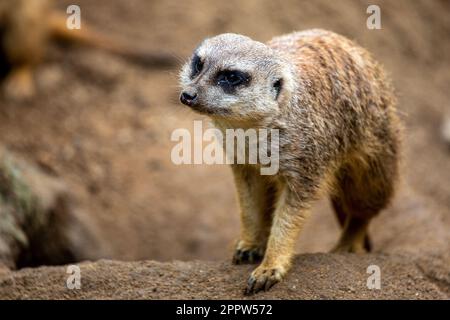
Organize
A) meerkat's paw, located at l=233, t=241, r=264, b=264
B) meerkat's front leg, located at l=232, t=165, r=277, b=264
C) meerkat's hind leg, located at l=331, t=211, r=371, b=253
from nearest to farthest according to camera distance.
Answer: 1. meerkat's front leg, located at l=232, t=165, r=277, b=264
2. meerkat's paw, located at l=233, t=241, r=264, b=264
3. meerkat's hind leg, located at l=331, t=211, r=371, b=253

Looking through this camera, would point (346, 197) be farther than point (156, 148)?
No

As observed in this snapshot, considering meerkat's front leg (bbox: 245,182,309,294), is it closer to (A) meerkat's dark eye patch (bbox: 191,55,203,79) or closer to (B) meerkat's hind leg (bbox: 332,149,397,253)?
(B) meerkat's hind leg (bbox: 332,149,397,253)

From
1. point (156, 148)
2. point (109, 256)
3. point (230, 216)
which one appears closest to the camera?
point (109, 256)

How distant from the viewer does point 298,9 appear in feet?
29.6

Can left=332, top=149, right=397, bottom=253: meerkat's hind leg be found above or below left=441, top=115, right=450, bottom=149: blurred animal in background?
below

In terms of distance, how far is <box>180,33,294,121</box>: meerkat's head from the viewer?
3.88 m

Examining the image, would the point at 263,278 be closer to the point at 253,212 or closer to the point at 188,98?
the point at 253,212

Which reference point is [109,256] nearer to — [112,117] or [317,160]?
[112,117]

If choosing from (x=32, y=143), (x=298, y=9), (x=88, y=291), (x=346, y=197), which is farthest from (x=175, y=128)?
(x=88, y=291)

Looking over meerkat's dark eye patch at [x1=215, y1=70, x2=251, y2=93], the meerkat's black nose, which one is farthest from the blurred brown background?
the meerkat's black nose

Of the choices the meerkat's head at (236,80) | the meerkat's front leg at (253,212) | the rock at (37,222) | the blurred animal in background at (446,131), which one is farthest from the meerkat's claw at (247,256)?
the blurred animal in background at (446,131)

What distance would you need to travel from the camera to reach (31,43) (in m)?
8.61

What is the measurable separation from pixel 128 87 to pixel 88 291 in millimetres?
4610

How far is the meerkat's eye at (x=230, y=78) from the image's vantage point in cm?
391
